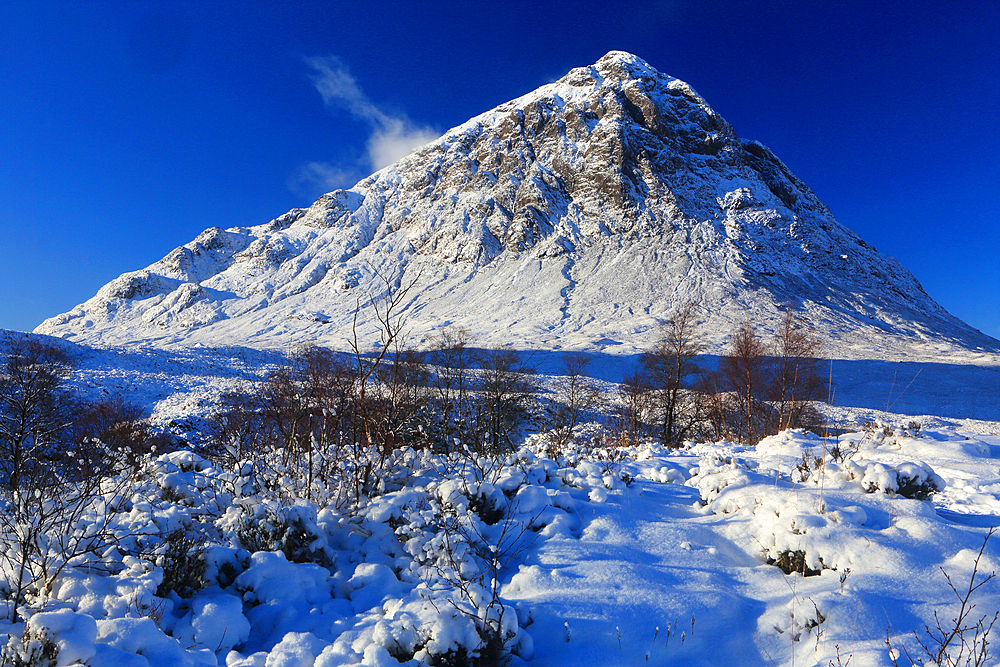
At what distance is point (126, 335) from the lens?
77250mm

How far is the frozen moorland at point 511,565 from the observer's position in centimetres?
228

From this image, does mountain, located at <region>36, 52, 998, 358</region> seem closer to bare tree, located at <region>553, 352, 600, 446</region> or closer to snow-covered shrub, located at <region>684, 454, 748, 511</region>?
bare tree, located at <region>553, 352, 600, 446</region>

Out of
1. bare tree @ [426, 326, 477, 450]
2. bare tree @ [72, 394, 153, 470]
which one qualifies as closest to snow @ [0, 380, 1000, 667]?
bare tree @ [426, 326, 477, 450]

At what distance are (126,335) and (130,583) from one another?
3971 inches

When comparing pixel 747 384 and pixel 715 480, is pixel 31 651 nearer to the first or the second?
pixel 715 480

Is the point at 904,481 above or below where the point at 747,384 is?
below

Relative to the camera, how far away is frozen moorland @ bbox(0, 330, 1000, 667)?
2.28 metres

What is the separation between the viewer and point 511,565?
132 inches

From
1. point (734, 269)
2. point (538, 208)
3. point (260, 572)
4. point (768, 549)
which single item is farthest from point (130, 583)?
point (538, 208)

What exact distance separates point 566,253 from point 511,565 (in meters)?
72.9

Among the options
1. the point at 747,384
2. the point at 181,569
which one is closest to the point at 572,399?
the point at 747,384

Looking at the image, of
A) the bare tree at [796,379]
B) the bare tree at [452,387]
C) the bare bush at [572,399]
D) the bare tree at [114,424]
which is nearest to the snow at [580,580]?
the bare tree at [452,387]

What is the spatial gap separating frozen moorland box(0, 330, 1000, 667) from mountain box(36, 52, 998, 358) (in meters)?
40.3

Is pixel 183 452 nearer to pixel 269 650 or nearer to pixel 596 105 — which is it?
pixel 269 650
